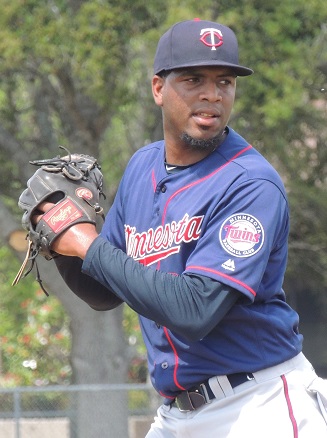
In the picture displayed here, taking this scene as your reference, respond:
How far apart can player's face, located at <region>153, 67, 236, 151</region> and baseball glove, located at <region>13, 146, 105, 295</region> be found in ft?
1.12

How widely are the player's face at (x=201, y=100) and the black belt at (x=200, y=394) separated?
70 cm

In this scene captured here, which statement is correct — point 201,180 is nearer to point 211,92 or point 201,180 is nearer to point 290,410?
point 211,92

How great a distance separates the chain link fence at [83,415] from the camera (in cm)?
1033

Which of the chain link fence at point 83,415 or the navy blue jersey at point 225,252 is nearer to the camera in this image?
the navy blue jersey at point 225,252

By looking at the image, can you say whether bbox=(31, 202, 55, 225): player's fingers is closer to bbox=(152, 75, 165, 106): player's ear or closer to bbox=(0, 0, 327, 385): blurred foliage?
bbox=(152, 75, 165, 106): player's ear

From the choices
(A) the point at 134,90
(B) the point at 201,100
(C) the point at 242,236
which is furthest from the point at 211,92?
(A) the point at 134,90

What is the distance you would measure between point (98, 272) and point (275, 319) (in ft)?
1.77

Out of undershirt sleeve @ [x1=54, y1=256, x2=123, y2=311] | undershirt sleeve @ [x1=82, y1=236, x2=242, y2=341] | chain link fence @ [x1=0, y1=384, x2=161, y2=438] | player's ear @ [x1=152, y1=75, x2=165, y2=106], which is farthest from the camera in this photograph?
chain link fence @ [x1=0, y1=384, x2=161, y2=438]

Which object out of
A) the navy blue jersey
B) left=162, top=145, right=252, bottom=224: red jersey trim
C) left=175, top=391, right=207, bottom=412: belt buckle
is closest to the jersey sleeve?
the navy blue jersey

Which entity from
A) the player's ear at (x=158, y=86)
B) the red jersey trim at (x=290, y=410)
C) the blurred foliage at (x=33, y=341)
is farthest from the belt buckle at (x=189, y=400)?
the blurred foliage at (x=33, y=341)

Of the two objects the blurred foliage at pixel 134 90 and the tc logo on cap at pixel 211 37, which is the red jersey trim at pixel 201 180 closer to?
the tc logo on cap at pixel 211 37

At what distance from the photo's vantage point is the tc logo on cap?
294 cm

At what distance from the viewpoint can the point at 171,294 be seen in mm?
2734

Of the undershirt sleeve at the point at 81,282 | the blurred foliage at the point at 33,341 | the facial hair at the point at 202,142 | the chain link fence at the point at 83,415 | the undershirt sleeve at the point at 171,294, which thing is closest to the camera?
the undershirt sleeve at the point at 171,294
